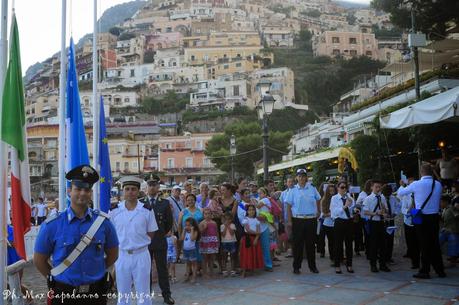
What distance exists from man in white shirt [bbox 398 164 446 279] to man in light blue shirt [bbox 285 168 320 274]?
1751 millimetres

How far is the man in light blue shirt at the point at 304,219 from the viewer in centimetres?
843

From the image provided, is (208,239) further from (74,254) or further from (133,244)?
(74,254)

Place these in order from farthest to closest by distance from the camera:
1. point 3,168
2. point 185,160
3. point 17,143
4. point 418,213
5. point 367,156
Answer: point 185,160, point 367,156, point 418,213, point 17,143, point 3,168

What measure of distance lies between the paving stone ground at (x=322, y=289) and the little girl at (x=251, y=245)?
0.23m

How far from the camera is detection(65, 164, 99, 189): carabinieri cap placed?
12.8 ft

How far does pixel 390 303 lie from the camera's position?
611 centimetres

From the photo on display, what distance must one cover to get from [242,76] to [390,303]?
90053mm

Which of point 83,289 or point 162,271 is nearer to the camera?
point 83,289

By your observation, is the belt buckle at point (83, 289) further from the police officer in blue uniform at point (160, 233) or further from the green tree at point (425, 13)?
the green tree at point (425, 13)

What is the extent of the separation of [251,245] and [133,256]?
367 centimetres

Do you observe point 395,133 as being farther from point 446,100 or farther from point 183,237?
point 183,237

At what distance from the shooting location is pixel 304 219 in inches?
333

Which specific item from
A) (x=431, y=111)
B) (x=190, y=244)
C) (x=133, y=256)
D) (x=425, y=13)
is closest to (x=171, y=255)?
(x=190, y=244)

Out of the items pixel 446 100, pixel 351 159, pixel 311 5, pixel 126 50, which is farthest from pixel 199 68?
pixel 446 100
